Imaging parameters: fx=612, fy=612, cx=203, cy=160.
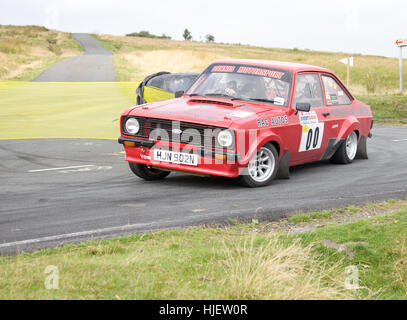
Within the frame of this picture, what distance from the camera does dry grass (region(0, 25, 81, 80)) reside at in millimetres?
38578

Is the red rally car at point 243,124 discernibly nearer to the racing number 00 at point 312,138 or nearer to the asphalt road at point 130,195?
the racing number 00 at point 312,138

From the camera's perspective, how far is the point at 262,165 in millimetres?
8445

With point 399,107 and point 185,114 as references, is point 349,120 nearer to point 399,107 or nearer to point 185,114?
point 185,114

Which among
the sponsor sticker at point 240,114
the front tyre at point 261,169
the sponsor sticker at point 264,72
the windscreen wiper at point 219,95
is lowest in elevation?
the front tyre at point 261,169

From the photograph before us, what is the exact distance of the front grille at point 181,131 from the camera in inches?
310

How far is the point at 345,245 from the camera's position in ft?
17.9

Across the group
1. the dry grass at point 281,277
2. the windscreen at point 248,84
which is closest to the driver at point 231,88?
the windscreen at point 248,84

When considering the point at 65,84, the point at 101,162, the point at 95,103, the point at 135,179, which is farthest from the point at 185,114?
the point at 65,84

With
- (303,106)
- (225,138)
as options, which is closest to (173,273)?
(225,138)

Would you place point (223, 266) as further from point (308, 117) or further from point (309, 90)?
point (309, 90)

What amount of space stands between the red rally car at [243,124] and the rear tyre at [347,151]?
14cm

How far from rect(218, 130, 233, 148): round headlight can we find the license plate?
15.5 inches

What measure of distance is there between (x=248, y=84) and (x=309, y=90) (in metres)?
1.08

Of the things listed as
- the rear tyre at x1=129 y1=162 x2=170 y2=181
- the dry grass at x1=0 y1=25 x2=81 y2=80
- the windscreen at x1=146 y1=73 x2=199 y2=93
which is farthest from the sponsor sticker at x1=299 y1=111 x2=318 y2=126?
the dry grass at x1=0 y1=25 x2=81 y2=80
